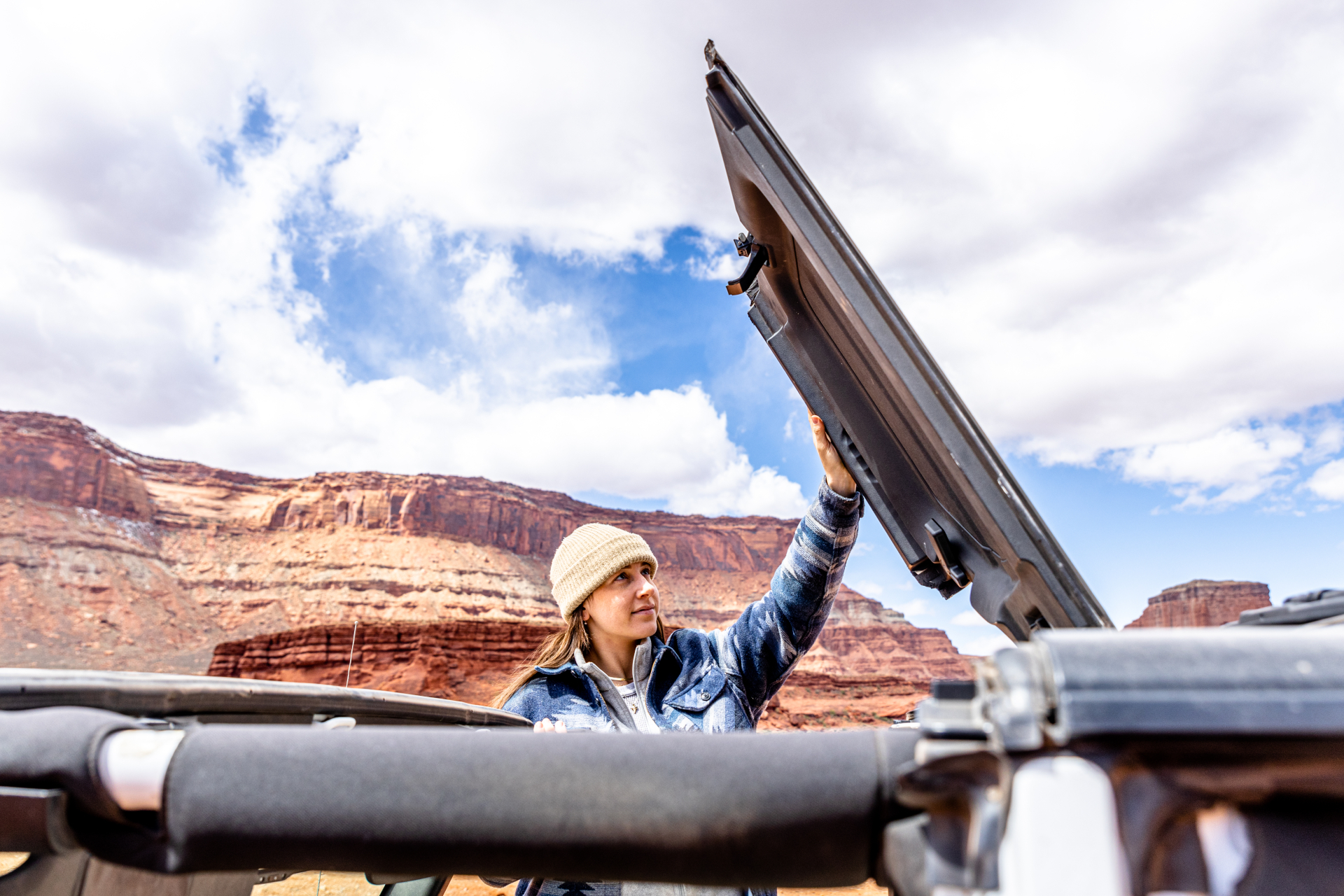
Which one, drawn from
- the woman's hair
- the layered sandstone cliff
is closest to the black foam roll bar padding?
the woman's hair

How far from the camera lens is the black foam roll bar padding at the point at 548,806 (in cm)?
69

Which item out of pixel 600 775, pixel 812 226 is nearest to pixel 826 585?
pixel 812 226

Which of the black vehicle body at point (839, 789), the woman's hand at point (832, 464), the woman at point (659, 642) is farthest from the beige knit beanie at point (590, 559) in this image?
the black vehicle body at point (839, 789)

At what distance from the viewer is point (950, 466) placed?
1.27 metres

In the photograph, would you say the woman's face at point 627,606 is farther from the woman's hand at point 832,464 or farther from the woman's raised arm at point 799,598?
the woman's hand at point 832,464

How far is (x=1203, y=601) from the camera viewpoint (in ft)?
209

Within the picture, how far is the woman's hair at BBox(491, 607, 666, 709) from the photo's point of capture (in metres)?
2.46

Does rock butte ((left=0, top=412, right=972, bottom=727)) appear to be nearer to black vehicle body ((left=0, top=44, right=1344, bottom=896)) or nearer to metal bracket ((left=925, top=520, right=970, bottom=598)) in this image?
metal bracket ((left=925, top=520, right=970, bottom=598))

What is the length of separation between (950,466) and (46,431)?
5917 cm

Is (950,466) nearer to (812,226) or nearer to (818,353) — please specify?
(812,226)

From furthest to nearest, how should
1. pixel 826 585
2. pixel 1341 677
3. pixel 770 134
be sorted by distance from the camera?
pixel 826 585
pixel 770 134
pixel 1341 677

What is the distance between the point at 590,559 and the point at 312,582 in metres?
49.4

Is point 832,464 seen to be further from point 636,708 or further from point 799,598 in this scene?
point 636,708

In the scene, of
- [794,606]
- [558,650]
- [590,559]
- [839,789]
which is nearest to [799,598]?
[794,606]
